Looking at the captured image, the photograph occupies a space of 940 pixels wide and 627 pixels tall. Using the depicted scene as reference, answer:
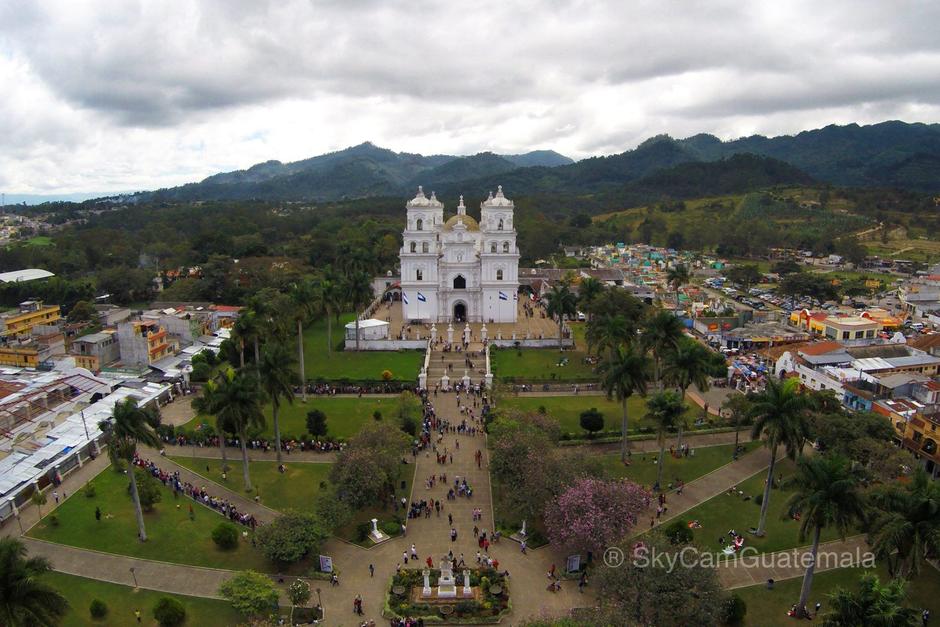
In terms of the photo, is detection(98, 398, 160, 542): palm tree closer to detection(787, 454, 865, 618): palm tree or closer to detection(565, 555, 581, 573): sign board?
detection(565, 555, 581, 573): sign board

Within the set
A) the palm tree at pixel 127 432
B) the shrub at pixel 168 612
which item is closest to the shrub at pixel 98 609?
the shrub at pixel 168 612

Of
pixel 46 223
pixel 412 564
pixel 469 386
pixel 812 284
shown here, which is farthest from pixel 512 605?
pixel 46 223

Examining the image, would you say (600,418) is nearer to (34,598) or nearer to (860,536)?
(860,536)

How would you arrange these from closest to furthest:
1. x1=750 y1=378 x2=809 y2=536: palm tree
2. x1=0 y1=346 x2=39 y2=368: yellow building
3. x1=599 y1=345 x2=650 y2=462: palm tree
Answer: x1=750 y1=378 x2=809 y2=536: palm tree
x1=599 y1=345 x2=650 y2=462: palm tree
x1=0 y1=346 x2=39 y2=368: yellow building

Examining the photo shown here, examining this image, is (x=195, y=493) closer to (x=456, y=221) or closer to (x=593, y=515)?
(x=593, y=515)

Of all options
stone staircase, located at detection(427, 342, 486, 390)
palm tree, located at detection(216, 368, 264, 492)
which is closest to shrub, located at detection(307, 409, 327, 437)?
palm tree, located at detection(216, 368, 264, 492)
